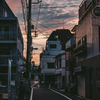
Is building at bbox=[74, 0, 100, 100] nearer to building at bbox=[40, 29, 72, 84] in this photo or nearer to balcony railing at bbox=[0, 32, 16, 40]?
balcony railing at bbox=[0, 32, 16, 40]

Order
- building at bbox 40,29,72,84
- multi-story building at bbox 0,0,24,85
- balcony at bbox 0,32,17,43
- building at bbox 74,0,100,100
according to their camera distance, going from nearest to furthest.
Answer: building at bbox 74,0,100,100 < multi-story building at bbox 0,0,24,85 < balcony at bbox 0,32,17,43 < building at bbox 40,29,72,84

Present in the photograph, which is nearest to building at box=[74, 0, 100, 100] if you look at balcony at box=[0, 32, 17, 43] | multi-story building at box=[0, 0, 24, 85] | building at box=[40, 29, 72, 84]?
multi-story building at box=[0, 0, 24, 85]

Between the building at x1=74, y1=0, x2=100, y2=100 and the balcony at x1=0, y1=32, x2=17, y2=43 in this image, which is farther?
the balcony at x1=0, y1=32, x2=17, y2=43

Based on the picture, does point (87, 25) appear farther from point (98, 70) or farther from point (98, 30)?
point (98, 70)

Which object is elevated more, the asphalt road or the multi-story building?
the multi-story building

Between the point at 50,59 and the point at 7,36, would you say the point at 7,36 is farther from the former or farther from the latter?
the point at 50,59

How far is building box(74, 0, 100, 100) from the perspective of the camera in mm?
19656

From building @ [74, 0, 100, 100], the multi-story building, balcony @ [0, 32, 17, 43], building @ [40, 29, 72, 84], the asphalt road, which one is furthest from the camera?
building @ [40, 29, 72, 84]

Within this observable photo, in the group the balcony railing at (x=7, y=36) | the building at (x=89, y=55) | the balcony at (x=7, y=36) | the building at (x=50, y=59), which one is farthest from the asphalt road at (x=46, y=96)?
the building at (x=50, y=59)

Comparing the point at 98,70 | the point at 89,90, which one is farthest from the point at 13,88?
the point at 89,90

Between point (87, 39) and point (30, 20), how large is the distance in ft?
29.1

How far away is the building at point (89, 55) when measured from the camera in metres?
19.7

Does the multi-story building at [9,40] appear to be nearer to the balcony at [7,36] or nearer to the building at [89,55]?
the balcony at [7,36]

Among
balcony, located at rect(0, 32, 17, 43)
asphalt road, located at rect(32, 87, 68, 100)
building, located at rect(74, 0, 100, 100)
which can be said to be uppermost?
balcony, located at rect(0, 32, 17, 43)
